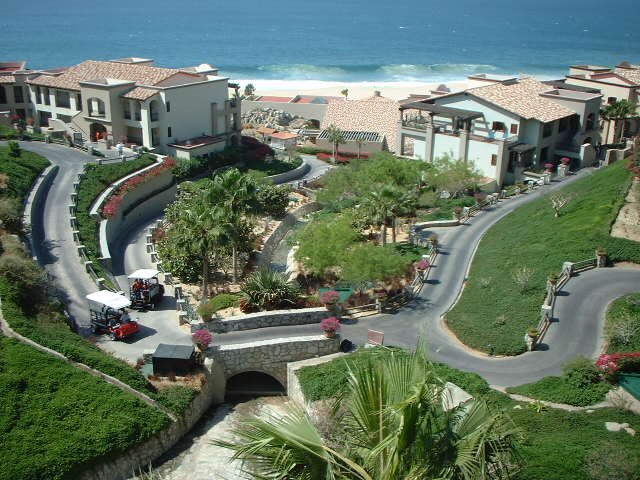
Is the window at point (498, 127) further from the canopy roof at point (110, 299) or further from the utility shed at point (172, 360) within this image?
the utility shed at point (172, 360)

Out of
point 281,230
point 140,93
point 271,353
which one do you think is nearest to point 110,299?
point 271,353

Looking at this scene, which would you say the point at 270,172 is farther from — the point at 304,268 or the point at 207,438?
the point at 207,438

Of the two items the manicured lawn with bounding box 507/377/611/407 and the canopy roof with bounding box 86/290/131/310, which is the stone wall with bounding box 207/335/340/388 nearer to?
the canopy roof with bounding box 86/290/131/310

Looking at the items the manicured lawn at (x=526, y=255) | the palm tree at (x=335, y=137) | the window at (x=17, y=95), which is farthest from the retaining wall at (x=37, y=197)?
the palm tree at (x=335, y=137)

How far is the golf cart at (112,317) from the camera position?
32.9 meters

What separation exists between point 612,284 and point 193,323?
863 inches

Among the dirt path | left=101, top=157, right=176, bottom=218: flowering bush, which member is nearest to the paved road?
left=101, top=157, right=176, bottom=218: flowering bush

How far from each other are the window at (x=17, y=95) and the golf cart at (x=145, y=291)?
146ft

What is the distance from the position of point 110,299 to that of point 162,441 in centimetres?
941

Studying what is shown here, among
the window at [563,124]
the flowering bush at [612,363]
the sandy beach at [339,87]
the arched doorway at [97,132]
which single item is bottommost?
the sandy beach at [339,87]

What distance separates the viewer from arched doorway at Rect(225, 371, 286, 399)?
32.8 m

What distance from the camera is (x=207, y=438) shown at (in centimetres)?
2834

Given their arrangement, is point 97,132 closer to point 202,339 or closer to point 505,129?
point 505,129

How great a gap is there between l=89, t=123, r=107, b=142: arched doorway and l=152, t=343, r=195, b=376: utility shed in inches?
1714
